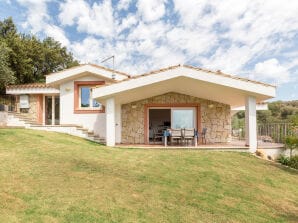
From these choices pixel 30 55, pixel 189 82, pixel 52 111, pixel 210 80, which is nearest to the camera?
pixel 210 80

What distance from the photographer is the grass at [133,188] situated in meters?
5.18

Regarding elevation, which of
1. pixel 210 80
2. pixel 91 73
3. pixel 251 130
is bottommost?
pixel 251 130

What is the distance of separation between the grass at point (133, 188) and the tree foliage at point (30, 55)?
1850 cm

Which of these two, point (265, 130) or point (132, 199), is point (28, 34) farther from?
point (132, 199)

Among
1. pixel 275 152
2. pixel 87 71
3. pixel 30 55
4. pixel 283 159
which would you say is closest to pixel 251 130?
pixel 275 152

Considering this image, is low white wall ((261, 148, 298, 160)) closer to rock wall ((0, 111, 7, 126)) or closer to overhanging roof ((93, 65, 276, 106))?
overhanging roof ((93, 65, 276, 106))

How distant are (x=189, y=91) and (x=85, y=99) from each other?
7937 mm

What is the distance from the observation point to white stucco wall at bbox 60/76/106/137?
57.9 ft

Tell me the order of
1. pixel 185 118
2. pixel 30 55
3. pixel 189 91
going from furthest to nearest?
pixel 30 55 → pixel 185 118 → pixel 189 91

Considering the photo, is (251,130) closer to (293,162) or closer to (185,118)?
(293,162)

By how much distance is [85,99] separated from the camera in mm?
18234

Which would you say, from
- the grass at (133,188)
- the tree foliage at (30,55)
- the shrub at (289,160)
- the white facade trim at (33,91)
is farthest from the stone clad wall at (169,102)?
the tree foliage at (30,55)

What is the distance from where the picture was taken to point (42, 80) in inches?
1266

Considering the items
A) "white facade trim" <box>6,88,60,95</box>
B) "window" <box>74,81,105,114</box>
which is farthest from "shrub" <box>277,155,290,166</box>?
"white facade trim" <box>6,88,60,95</box>
